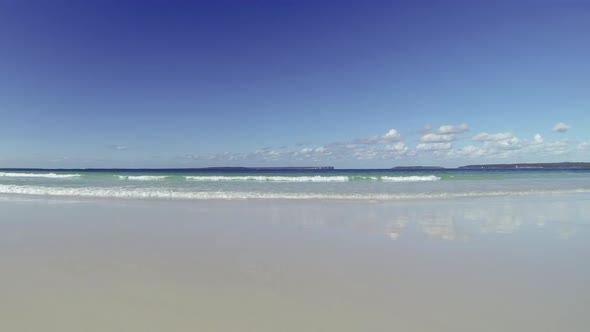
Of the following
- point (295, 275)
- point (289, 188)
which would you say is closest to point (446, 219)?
point (295, 275)

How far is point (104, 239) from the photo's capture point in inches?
236

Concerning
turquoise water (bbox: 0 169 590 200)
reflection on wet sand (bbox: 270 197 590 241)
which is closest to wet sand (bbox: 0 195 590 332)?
reflection on wet sand (bbox: 270 197 590 241)

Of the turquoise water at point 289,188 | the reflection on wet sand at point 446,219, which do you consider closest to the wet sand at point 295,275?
the reflection on wet sand at point 446,219

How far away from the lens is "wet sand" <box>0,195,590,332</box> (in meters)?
2.87

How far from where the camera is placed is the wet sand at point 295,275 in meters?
2.87

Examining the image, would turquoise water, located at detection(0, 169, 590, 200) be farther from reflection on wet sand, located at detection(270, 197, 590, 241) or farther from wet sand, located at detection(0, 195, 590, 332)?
wet sand, located at detection(0, 195, 590, 332)

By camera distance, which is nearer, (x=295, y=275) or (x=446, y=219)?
(x=295, y=275)

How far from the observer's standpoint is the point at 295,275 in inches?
158

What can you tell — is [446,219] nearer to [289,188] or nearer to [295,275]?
[295,275]

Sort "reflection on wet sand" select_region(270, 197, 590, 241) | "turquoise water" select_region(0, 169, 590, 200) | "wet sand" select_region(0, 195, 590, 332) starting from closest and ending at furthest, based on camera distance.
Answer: "wet sand" select_region(0, 195, 590, 332) → "reflection on wet sand" select_region(270, 197, 590, 241) → "turquoise water" select_region(0, 169, 590, 200)

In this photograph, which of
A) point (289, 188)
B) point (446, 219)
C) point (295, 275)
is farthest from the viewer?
point (289, 188)

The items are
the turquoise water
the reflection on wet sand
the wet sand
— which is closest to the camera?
the wet sand

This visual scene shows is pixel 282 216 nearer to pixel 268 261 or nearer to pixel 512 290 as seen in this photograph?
pixel 268 261

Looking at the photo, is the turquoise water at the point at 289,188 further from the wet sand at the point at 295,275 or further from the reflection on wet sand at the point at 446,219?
the wet sand at the point at 295,275
